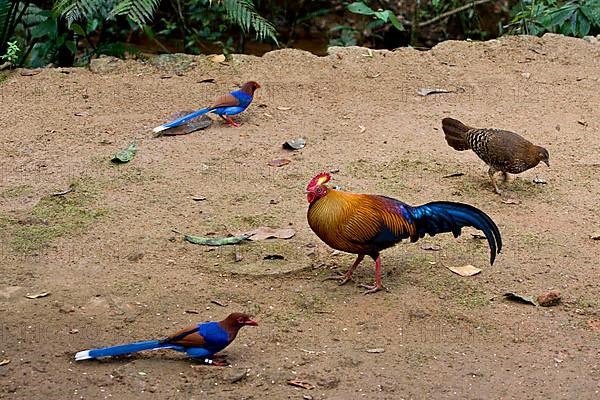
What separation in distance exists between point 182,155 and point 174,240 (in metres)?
1.26

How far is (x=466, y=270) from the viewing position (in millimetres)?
4812

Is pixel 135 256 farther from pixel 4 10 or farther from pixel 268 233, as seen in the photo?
pixel 4 10

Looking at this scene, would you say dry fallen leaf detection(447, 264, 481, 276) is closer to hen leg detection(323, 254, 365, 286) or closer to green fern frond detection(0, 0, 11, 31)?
hen leg detection(323, 254, 365, 286)

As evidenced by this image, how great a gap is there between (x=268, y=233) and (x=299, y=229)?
7.4 inches

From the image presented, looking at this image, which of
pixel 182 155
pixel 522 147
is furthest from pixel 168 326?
pixel 522 147

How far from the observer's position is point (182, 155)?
A: 20.5ft

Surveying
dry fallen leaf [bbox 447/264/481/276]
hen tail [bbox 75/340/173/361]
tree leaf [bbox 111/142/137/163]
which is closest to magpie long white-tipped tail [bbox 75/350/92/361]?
hen tail [bbox 75/340/173/361]

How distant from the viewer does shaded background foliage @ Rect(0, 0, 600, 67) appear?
327 inches

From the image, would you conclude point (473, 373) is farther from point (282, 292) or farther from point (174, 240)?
point (174, 240)

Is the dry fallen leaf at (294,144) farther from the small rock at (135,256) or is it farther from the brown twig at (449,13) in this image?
the brown twig at (449,13)

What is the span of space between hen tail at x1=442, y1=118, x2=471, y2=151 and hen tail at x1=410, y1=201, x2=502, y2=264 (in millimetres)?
1494

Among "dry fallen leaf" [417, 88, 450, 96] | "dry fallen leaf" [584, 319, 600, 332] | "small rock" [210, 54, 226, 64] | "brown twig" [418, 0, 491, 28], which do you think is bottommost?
"dry fallen leaf" [584, 319, 600, 332]

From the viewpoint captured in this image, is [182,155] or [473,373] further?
[182,155]

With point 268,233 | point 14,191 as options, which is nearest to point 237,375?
point 268,233
